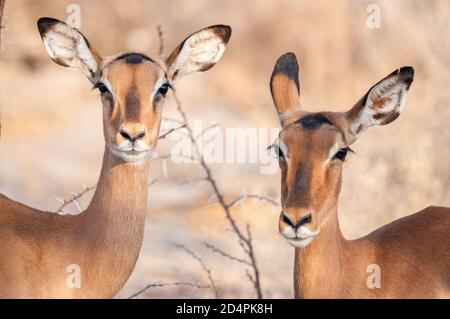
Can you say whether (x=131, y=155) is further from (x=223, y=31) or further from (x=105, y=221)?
(x=223, y=31)

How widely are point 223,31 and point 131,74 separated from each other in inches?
38.1

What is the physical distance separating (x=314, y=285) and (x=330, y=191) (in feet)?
2.26

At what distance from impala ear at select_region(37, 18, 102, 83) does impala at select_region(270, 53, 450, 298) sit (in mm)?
1534

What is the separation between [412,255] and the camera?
31.6 ft

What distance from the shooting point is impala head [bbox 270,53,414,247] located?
345 inches

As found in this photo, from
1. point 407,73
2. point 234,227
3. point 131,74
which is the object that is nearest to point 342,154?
point 407,73

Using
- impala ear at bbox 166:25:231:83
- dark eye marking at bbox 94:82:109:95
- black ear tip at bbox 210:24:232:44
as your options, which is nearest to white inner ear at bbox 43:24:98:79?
dark eye marking at bbox 94:82:109:95

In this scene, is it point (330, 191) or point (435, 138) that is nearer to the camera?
point (330, 191)

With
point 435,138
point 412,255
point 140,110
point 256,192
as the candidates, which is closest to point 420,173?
point 435,138

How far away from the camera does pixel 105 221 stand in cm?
970

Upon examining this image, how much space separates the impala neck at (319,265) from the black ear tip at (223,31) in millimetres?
1849

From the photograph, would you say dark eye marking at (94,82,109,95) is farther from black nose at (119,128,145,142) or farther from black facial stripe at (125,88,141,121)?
black nose at (119,128,145,142)

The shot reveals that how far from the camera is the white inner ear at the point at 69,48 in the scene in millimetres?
9922
